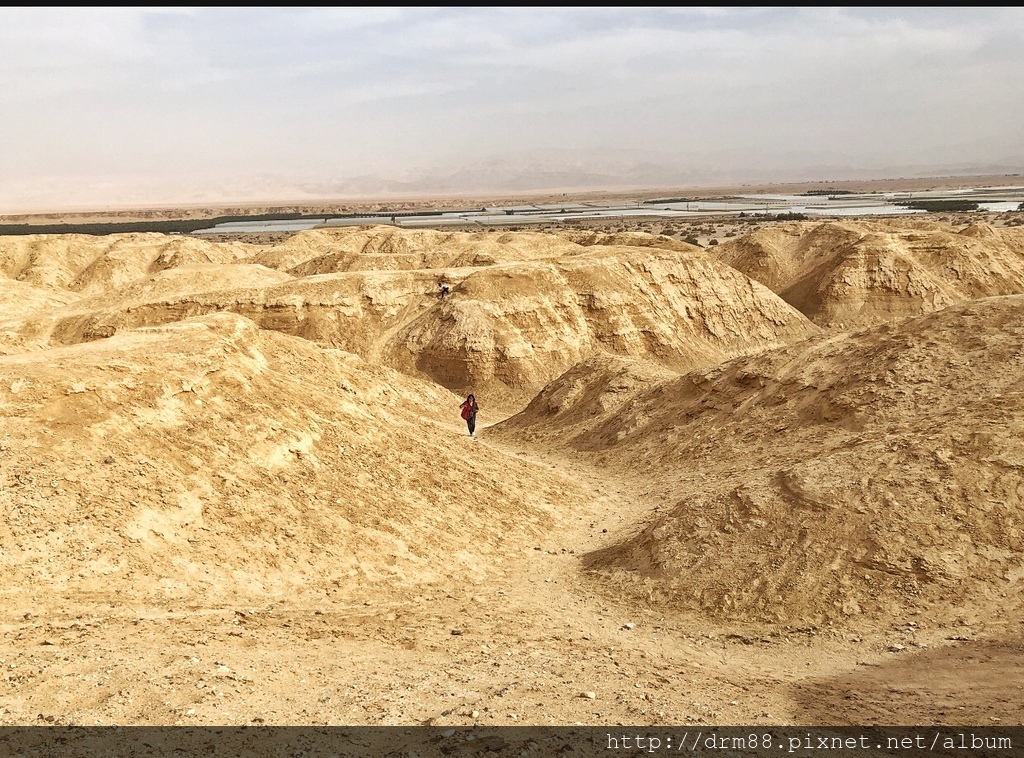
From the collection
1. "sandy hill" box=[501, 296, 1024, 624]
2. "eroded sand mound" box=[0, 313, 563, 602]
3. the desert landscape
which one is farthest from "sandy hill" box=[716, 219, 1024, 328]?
"eroded sand mound" box=[0, 313, 563, 602]

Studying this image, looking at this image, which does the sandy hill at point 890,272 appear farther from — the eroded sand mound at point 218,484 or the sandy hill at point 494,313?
the eroded sand mound at point 218,484

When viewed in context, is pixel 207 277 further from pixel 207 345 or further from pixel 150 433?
pixel 150 433

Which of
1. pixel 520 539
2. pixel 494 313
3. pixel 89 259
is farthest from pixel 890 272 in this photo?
pixel 89 259

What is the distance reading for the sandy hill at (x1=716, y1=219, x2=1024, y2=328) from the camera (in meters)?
42.5

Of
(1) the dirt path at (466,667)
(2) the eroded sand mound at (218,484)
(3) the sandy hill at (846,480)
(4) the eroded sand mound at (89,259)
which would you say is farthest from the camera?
(4) the eroded sand mound at (89,259)

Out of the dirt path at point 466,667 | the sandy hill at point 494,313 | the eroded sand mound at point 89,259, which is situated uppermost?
the eroded sand mound at point 89,259

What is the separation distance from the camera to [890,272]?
4312 centimetres

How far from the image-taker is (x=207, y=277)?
36094 mm

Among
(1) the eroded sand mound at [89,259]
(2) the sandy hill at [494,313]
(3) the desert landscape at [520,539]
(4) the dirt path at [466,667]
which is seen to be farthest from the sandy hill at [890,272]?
(1) the eroded sand mound at [89,259]

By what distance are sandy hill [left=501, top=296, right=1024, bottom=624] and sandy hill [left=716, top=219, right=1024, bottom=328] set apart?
26525mm

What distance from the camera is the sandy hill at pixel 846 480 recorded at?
10594 mm

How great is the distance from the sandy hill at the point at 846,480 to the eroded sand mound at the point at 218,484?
346 cm

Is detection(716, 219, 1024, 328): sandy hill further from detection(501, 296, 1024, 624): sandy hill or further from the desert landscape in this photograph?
detection(501, 296, 1024, 624): sandy hill

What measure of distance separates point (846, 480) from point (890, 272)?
36048mm
